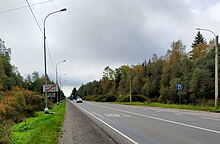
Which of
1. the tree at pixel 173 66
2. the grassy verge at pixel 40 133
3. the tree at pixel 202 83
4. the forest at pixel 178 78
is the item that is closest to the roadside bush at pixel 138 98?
the forest at pixel 178 78

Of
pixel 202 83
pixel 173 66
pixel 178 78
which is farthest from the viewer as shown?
pixel 173 66

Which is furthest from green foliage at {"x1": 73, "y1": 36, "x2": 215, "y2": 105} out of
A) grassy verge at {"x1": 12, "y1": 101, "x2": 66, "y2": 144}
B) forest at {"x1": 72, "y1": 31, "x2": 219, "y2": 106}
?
grassy verge at {"x1": 12, "y1": 101, "x2": 66, "y2": 144}

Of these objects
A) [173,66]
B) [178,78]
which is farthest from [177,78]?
[173,66]

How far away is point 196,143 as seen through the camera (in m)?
12.1

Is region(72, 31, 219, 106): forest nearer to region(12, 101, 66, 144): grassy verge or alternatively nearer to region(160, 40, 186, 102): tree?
region(160, 40, 186, 102): tree

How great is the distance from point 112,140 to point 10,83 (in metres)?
82.0

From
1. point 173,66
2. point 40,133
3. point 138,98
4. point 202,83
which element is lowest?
point 138,98

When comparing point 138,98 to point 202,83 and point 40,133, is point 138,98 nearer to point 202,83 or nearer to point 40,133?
point 202,83

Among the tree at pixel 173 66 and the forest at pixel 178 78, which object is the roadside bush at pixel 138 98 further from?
the tree at pixel 173 66

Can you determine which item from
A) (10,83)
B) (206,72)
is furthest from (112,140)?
(10,83)

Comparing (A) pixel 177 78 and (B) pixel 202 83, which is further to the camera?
(A) pixel 177 78

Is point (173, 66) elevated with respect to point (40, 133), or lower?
elevated

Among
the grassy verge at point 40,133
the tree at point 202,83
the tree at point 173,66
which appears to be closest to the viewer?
the grassy verge at point 40,133

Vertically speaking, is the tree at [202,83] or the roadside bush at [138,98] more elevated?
the tree at [202,83]
